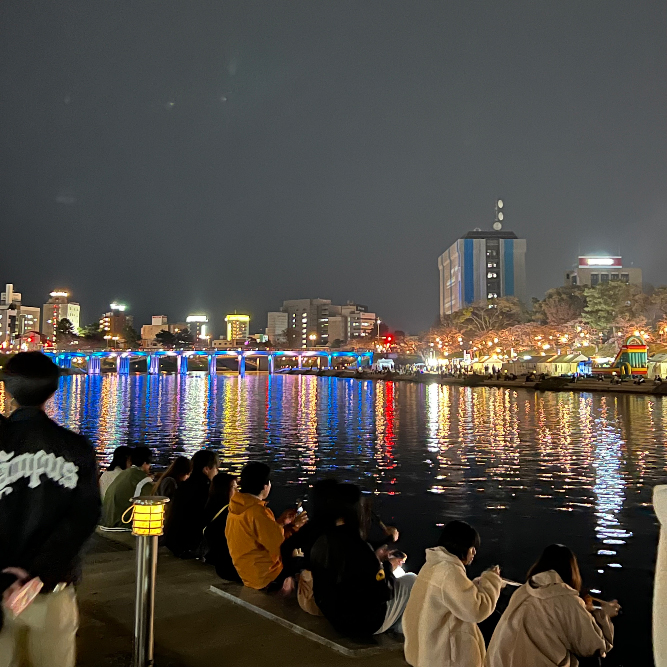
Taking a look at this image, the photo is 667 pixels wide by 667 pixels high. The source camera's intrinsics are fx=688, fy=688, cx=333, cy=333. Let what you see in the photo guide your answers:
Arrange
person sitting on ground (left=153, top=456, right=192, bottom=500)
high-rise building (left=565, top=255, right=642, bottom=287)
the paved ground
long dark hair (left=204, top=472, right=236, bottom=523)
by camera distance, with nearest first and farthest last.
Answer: the paved ground → long dark hair (left=204, top=472, right=236, bottom=523) → person sitting on ground (left=153, top=456, right=192, bottom=500) → high-rise building (left=565, top=255, right=642, bottom=287)

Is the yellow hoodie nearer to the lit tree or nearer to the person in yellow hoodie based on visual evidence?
the person in yellow hoodie

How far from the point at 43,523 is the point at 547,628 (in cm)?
302

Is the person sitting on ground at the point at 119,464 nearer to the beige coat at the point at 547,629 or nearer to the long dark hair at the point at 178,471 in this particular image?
the long dark hair at the point at 178,471

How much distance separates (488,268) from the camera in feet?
A: 579

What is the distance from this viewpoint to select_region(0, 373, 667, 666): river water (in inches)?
402

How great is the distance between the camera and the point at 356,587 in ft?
17.0

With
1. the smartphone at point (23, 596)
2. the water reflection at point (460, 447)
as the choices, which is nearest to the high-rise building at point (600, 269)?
the water reflection at point (460, 447)

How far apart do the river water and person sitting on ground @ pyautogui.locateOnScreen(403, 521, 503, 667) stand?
3203mm

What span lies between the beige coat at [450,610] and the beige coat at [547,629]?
185mm

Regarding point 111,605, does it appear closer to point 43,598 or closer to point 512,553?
point 43,598

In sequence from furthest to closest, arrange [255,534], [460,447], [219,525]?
[460,447]
[219,525]
[255,534]

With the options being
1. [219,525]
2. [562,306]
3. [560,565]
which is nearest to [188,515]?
[219,525]

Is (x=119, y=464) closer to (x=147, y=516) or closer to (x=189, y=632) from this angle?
(x=189, y=632)

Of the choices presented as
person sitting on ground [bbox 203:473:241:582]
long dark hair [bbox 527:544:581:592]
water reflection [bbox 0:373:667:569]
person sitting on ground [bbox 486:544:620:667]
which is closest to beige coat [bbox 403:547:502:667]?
person sitting on ground [bbox 486:544:620:667]
